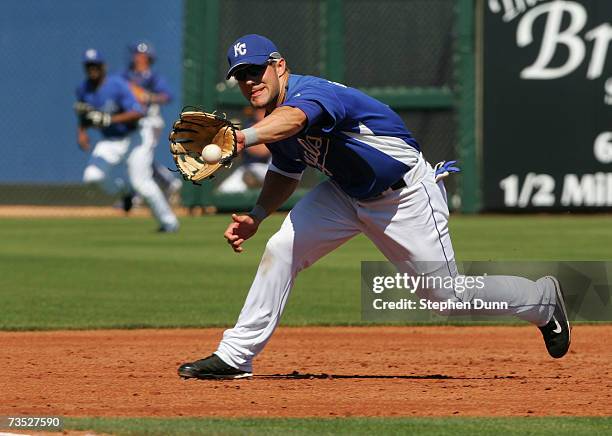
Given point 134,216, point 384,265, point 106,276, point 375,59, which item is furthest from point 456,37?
point 384,265

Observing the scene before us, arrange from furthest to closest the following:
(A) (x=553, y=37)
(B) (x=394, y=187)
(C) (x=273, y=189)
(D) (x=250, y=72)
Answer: (A) (x=553, y=37)
(C) (x=273, y=189)
(B) (x=394, y=187)
(D) (x=250, y=72)

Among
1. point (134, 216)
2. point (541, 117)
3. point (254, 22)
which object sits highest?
point (254, 22)

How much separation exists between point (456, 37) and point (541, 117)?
1.80 metres

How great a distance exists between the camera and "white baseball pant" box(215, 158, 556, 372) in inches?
242

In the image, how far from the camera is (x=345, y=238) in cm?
627

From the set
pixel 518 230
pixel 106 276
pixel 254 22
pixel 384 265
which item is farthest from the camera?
pixel 254 22

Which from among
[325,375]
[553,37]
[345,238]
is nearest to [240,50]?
[345,238]

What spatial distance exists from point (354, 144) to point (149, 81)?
13.9 meters

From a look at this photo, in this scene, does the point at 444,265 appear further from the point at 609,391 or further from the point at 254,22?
the point at 254,22

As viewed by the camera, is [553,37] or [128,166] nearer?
[128,166]

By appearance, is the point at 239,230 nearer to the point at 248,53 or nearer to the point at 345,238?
the point at 345,238

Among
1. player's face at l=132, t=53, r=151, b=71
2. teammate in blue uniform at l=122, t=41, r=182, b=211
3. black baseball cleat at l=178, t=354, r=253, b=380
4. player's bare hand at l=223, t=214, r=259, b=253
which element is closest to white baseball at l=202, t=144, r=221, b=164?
player's bare hand at l=223, t=214, r=259, b=253

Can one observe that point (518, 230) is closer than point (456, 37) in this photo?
Yes

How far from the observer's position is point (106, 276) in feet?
38.7
